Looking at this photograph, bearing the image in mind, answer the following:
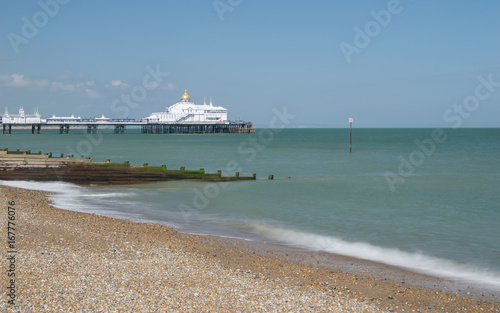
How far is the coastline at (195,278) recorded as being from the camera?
653 centimetres

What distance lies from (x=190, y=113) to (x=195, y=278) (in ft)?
461

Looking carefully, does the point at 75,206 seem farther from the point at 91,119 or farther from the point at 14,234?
the point at 91,119

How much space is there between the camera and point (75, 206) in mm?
16328

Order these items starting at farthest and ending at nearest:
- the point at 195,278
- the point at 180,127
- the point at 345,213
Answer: the point at 180,127, the point at 345,213, the point at 195,278

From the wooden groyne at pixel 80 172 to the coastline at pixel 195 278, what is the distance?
41.6ft

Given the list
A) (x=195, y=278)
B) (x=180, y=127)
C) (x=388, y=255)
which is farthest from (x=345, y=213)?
(x=180, y=127)

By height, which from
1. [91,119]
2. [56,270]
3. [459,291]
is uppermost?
[91,119]

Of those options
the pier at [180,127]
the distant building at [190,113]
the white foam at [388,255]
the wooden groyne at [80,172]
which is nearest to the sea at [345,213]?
the white foam at [388,255]

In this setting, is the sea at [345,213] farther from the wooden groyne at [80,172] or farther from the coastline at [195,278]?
the coastline at [195,278]

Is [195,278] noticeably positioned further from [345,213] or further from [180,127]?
[180,127]

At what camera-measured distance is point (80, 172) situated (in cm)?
2373

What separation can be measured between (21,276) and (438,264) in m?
8.10

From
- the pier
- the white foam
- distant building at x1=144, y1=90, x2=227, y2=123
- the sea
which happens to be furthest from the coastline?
distant building at x1=144, y1=90, x2=227, y2=123

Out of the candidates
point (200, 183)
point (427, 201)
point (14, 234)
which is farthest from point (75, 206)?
point (427, 201)
